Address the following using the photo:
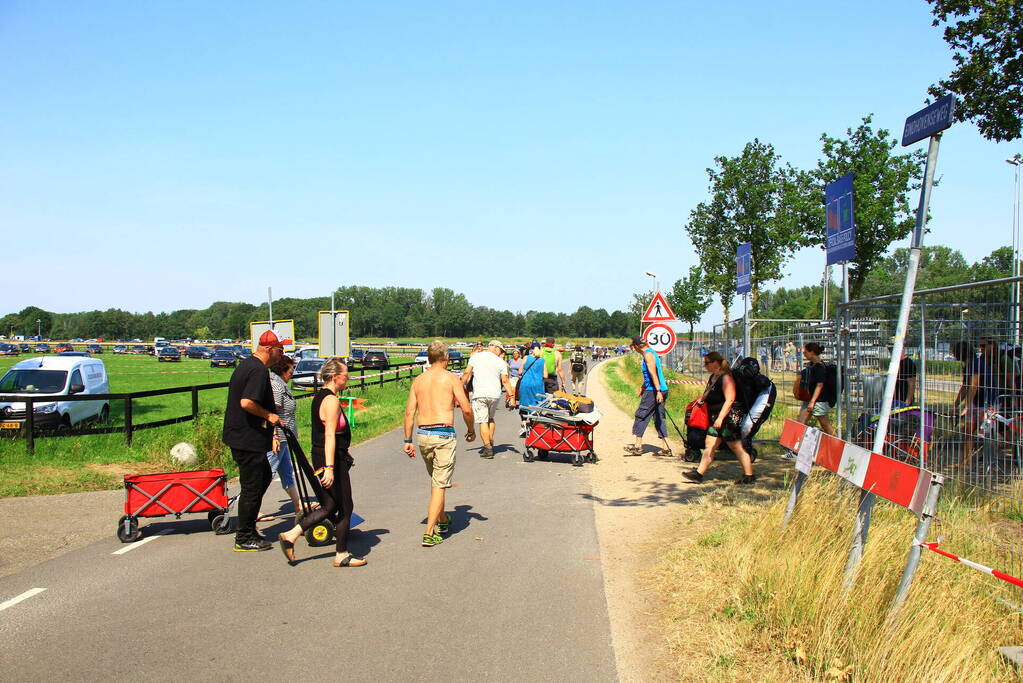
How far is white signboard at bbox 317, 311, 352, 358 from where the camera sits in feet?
76.1

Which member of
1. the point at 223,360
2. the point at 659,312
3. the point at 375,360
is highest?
the point at 659,312

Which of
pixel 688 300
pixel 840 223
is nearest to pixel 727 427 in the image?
pixel 840 223

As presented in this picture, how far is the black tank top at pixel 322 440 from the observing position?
6605 millimetres

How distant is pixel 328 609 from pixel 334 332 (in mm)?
18584

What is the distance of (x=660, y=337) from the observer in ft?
52.1

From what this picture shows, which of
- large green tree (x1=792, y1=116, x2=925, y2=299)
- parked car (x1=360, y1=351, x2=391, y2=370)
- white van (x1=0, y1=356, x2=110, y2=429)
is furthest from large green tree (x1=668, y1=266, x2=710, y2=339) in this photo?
white van (x1=0, y1=356, x2=110, y2=429)

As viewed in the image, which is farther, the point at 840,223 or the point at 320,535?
the point at 840,223

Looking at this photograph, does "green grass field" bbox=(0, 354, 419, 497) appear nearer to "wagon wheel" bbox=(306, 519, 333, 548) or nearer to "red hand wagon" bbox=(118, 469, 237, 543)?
"red hand wagon" bbox=(118, 469, 237, 543)

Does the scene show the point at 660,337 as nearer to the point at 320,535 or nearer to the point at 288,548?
the point at 320,535

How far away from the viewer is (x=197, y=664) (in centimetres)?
437

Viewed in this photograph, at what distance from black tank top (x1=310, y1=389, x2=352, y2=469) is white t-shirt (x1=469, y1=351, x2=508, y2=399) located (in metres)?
5.90

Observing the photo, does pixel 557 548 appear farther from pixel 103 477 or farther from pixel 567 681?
pixel 103 477

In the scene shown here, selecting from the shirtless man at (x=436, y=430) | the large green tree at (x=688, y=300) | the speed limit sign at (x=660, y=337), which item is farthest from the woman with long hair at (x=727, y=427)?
the large green tree at (x=688, y=300)

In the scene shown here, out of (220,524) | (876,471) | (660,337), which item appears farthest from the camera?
(660,337)
